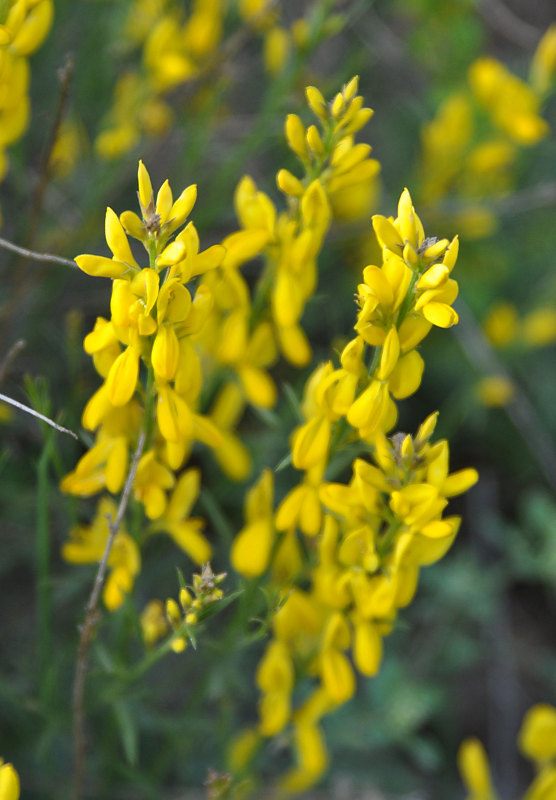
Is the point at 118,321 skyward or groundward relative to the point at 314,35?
groundward

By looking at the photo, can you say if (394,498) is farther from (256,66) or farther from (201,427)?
(256,66)

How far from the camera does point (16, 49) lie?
855mm

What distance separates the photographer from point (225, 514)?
150 centimetres

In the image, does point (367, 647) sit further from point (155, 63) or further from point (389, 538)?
point (155, 63)

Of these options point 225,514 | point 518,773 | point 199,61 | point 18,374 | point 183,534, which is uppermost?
point 199,61

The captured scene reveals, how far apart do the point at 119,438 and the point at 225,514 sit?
0.76m

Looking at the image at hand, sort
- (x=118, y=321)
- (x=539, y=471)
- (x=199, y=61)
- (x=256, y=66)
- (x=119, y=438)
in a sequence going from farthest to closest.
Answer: (x=256, y=66), (x=539, y=471), (x=199, y=61), (x=119, y=438), (x=118, y=321)

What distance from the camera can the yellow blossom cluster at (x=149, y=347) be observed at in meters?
0.63

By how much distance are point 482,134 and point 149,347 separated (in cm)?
154

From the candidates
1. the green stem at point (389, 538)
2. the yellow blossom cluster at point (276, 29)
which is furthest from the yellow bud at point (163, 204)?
the yellow blossom cluster at point (276, 29)

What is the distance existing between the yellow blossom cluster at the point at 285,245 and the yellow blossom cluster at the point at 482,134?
2.61 feet

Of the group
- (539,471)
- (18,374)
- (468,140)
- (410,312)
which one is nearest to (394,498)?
(410,312)

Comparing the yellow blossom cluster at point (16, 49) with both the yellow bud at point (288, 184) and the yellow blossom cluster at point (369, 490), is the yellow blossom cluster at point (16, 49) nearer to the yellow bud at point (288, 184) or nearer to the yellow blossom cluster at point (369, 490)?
the yellow bud at point (288, 184)

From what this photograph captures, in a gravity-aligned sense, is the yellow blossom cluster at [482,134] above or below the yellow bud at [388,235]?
below
